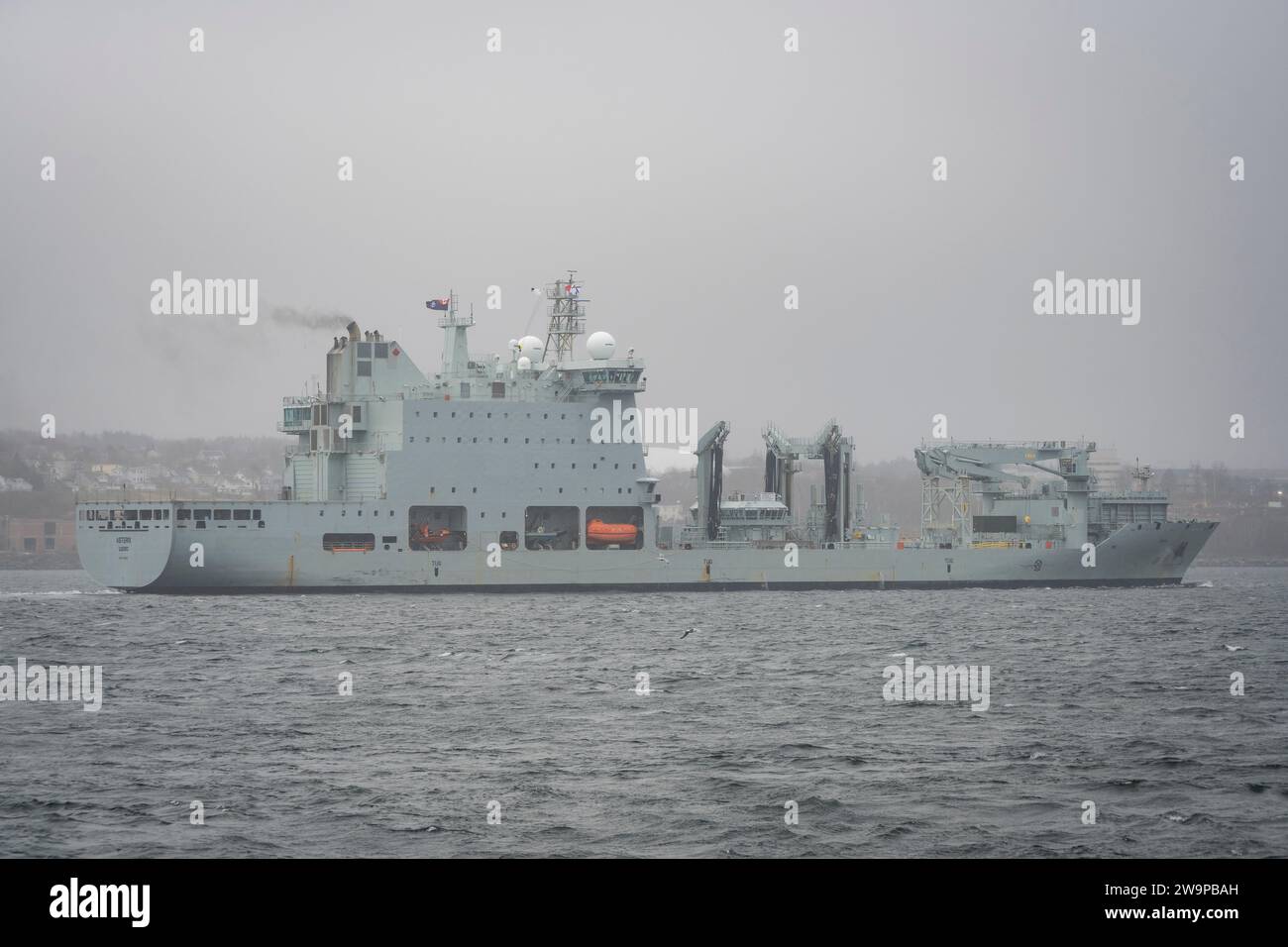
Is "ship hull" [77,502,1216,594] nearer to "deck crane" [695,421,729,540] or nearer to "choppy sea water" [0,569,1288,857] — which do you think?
"deck crane" [695,421,729,540]

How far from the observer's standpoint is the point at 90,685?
2448cm

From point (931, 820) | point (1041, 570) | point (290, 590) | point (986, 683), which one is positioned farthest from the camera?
point (1041, 570)

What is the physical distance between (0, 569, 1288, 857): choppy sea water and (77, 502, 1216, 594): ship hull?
8546 millimetres

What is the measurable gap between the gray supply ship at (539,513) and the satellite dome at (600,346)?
0.08 meters

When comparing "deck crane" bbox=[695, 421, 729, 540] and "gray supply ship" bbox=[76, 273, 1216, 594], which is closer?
"gray supply ship" bbox=[76, 273, 1216, 594]

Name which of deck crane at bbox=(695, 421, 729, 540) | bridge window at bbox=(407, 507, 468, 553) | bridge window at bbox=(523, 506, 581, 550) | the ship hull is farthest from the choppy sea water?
deck crane at bbox=(695, 421, 729, 540)

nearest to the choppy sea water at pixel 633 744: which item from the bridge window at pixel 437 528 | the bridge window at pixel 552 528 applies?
the bridge window at pixel 437 528

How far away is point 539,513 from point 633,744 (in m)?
30.2

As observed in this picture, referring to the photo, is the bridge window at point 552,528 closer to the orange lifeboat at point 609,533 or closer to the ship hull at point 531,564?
the orange lifeboat at point 609,533

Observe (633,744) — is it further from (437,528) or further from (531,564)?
(437,528)

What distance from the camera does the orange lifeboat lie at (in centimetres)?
4828
